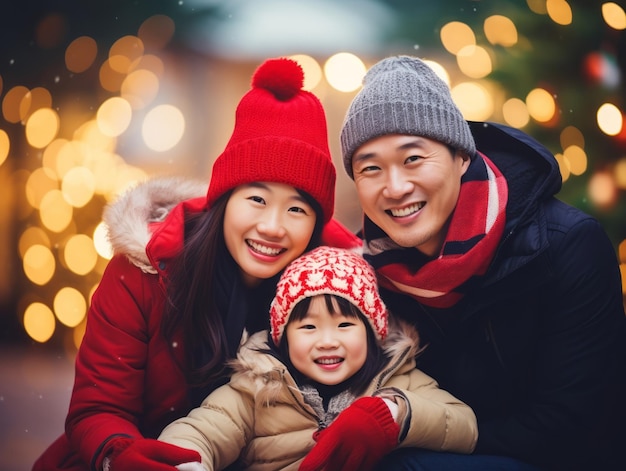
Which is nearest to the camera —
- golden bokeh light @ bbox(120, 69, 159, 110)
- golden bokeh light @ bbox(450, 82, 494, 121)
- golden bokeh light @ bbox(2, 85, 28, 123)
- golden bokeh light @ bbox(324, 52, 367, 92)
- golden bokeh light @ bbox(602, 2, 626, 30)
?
golden bokeh light @ bbox(602, 2, 626, 30)

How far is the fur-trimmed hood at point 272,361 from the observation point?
1953 millimetres

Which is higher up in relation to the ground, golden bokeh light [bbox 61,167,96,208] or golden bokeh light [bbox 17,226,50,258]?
golden bokeh light [bbox 61,167,96,208]

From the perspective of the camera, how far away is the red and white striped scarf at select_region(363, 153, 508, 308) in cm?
195

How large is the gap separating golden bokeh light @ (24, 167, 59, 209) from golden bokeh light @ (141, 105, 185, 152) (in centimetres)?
69

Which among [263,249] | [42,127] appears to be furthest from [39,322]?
[263,249]

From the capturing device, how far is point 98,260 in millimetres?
4566

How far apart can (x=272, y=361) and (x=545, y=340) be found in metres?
0.83

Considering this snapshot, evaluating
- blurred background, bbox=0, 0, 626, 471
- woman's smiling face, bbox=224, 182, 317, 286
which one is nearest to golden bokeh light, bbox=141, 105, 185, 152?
blurred background, bbox=0, 0, 626, 471

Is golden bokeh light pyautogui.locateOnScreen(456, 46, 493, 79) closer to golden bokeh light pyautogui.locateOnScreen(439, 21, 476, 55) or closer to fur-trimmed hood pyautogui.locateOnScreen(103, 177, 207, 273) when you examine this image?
golden bokeh light pyautogui.locateOnScreen(439, 21, 476, 55)

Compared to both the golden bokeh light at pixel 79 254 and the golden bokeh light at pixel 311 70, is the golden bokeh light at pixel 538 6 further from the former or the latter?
the golden bokeh light at pixel 79 254

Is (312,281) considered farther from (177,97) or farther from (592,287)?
(177,97)

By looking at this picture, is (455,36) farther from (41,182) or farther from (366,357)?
(41,182)

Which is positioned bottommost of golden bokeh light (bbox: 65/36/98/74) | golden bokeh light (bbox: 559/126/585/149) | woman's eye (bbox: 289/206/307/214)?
woman's eye (bbox: 289/206/307/214)

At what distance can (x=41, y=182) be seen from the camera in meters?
4.52
